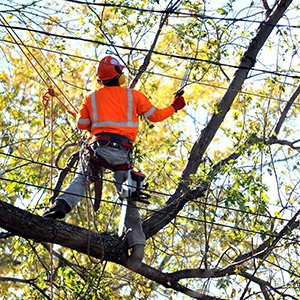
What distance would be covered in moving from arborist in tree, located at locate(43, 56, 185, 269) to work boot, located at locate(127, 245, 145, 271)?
5 cm

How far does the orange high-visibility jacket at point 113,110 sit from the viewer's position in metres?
6.21

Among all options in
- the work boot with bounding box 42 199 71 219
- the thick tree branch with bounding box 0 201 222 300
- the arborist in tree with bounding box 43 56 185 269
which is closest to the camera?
the thick tree branch with bounding box 0 201 222 300

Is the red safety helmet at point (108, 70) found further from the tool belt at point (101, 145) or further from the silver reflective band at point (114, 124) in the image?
the tool belt at point (101, 145)

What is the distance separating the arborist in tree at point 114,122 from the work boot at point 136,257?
5 centimetres

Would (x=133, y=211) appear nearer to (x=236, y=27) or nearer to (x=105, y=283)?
(x=105, y=283)

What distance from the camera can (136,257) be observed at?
5.93 metres

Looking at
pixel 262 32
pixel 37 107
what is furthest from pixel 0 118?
pixel 262 32

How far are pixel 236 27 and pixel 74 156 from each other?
9.23ft

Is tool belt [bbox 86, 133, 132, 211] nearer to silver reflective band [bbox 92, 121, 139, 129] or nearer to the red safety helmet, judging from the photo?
silver reflective band [bbox 92, 121, 139, 129]

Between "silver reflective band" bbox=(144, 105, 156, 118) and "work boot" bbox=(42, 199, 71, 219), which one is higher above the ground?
"silver reflective band" bbox=(144, 105, 156, 118)

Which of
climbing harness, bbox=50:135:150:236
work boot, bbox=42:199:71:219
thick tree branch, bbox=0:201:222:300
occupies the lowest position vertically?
thick tree branch, bbox=0:201:222:300

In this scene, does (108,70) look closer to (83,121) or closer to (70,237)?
(83,121)

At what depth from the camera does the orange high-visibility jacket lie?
245 inches

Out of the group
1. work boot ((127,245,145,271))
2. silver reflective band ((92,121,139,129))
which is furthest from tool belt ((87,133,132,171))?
work boot ((127,245,145,271))
